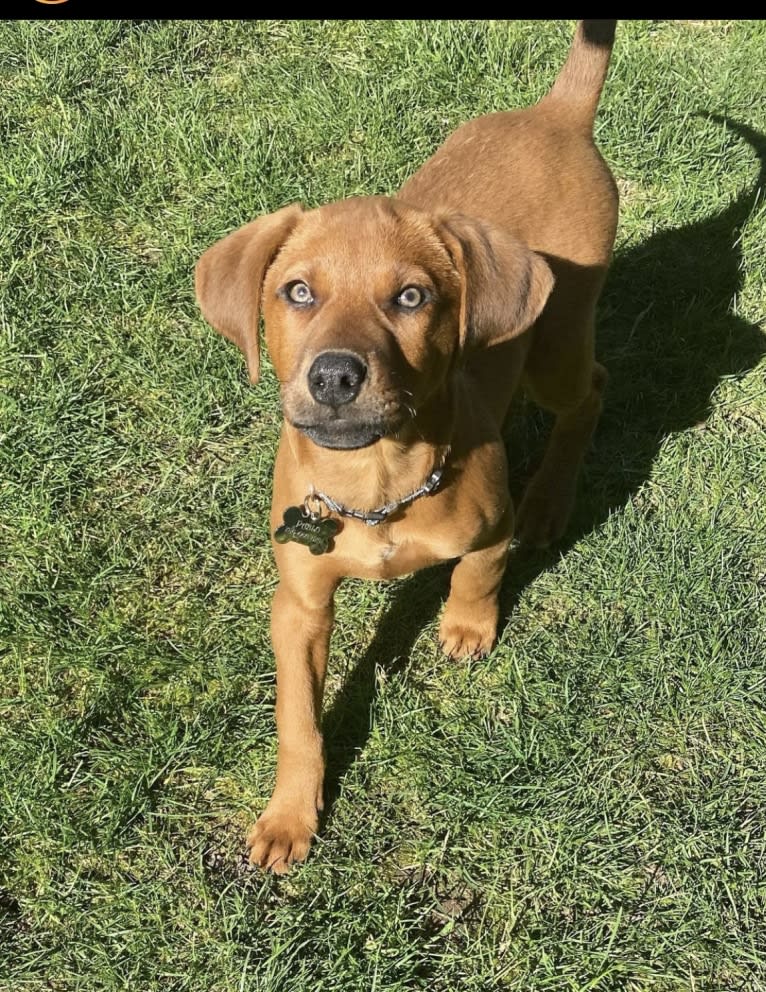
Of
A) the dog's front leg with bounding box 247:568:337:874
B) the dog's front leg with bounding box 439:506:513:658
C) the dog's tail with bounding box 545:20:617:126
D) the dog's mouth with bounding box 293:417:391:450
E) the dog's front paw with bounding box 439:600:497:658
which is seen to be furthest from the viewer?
the dog's tail with bounding box 545:20:617:126

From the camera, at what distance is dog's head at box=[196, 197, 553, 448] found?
2.75 metres

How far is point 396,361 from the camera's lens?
2840 mm

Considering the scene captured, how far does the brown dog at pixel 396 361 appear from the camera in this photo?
287cm

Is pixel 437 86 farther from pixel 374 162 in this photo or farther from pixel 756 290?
pixel 756 290

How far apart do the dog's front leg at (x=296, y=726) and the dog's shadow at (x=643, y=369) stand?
421 mm

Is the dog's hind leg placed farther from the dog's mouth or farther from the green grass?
the dog's mouth

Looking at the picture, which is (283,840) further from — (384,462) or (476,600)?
(384,462)

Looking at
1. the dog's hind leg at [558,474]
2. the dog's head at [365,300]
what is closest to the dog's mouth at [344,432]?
the dog's head at [365,300]

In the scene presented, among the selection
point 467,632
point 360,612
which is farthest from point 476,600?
point 360,612

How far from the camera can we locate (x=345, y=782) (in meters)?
3.68

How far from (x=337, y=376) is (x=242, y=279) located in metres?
0.61

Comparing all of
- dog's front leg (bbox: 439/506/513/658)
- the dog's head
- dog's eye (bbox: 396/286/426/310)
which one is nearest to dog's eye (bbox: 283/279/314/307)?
the dog's head

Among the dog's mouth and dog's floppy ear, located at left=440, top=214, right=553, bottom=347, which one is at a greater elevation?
dog's floppy ear, located at left=440, top=214, right=553, bottom=347

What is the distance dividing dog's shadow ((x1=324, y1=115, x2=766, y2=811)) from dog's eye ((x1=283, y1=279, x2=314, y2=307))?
1606 mm
